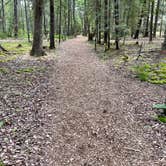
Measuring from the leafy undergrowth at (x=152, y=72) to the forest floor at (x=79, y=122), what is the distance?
1.74ft

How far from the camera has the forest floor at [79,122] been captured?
4027 mm

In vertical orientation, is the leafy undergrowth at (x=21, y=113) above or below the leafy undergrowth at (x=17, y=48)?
below

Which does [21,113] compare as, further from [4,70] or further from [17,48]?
[17,48]

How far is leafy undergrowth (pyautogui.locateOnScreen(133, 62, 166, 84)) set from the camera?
9.23 m

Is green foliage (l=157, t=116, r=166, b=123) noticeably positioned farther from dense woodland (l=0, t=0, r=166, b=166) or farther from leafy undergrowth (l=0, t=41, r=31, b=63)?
leafy undergrowth (l=0, t=41, r=31, b=63)

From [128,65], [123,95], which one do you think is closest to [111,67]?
[128,65]

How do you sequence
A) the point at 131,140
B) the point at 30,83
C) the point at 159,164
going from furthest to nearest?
the point at 30,83 < the point at 131,140 < the point at 159,164

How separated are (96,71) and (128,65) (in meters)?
2.18

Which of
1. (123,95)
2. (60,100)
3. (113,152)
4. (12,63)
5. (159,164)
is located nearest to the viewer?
(159,164)

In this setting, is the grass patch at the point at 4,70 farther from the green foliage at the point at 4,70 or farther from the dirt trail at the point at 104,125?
the dirt trail at the point at 104,125

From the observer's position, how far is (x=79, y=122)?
209 inches

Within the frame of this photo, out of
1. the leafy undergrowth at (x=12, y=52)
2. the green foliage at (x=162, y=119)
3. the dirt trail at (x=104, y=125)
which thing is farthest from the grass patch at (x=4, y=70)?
the green foliage at (x=162, y=119)

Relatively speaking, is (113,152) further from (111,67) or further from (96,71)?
(111,67)

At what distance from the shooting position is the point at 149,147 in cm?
441
